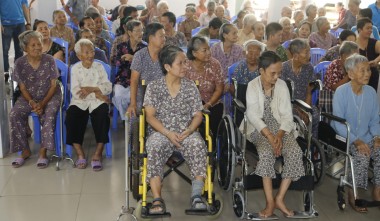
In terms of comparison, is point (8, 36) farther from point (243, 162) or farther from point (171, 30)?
point (243, 162)

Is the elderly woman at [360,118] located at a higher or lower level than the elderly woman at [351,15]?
lower

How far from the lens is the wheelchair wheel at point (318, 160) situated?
3372 mm

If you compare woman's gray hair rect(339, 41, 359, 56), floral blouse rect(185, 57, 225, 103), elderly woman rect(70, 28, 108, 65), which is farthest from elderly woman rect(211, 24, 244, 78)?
elderly woman rect(70, 28, 108, 65)

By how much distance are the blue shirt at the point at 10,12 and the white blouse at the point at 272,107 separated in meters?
4.44

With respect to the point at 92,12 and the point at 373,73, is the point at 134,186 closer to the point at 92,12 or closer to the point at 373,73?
the point at 373,73

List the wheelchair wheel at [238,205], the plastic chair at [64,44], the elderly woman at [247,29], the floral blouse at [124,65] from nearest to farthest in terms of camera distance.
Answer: the wheelchair wheel at [238,205] → the floral blouse at [124,65] → the plastic chair at [64,44] → the elderly woman at [247,29]

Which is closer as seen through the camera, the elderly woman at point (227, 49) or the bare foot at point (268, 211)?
the bare foot at point (268, 211)

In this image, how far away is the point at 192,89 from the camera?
319 centimetres

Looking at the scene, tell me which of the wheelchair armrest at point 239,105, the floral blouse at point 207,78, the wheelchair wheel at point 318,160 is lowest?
the wheelchair wheel at point 318,160

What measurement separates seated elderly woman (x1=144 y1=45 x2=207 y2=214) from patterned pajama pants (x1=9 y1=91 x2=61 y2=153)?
1162 mm

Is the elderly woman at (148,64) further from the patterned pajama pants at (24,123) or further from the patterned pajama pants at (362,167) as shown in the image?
the patterned pajama pants at (362,167)

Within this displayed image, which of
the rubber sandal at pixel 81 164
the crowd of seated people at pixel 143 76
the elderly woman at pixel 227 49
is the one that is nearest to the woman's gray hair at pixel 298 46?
the crowd of seated people at pixel 143 76

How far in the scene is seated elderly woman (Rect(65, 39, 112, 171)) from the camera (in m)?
3.93

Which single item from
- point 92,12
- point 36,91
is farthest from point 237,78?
point 92,12
